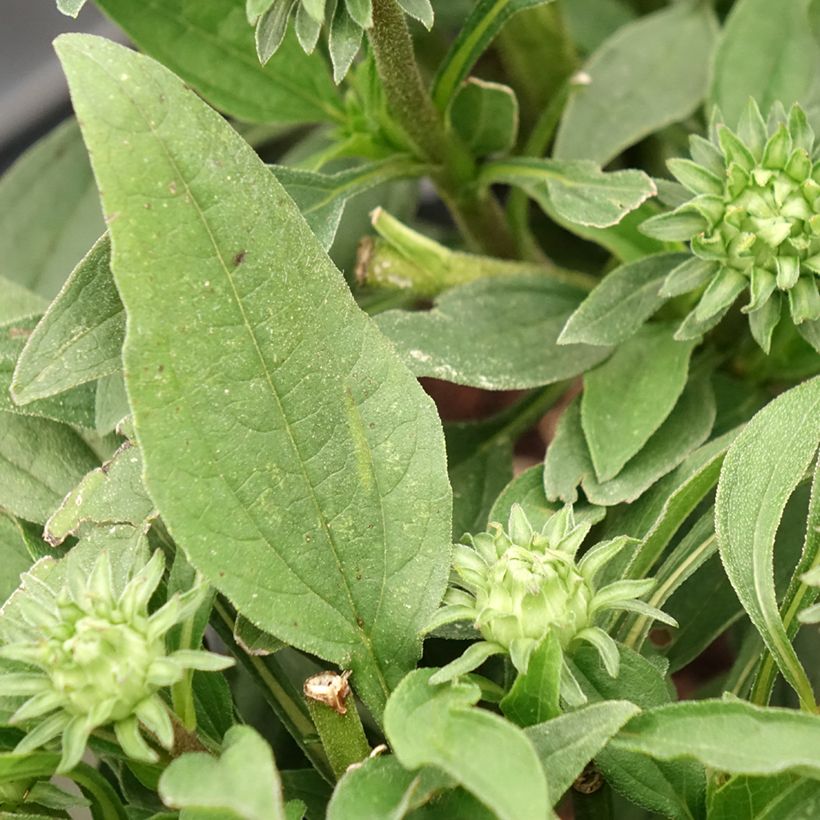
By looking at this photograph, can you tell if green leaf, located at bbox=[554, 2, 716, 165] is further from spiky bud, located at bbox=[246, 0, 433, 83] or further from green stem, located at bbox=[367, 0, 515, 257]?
spiky bud, located at bbox=[246, 0, 433, 83]

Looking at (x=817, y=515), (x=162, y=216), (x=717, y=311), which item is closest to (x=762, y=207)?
(x=717, y=311)

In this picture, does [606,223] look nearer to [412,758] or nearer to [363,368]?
[363,368]

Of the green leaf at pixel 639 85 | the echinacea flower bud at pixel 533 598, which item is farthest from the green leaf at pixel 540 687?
the green leaf at pixel 639 85

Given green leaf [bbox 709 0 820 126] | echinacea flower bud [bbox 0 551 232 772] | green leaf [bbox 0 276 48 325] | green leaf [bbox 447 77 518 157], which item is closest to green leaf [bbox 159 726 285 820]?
echinacea flower bud [bbox 0 551 232 772]

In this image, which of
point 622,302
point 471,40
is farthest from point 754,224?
point 471,40

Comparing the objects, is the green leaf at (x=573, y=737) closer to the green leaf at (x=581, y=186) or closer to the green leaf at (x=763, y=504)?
the green leaf at (x=763, y=504)

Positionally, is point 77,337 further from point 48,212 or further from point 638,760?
point 48,212
